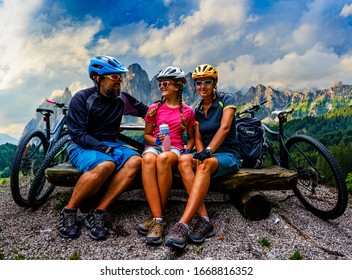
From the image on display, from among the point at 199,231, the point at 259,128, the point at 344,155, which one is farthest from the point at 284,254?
the point at 344,155

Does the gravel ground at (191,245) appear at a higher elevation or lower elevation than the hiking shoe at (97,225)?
lower

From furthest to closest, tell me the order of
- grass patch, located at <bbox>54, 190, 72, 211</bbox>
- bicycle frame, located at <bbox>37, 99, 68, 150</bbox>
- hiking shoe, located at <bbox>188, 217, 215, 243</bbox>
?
bicycle frame, located at <bbox>37, 99, 68, 150</bbox>, grass patch, located at <bbox>54, 190, 72, 211</bbox>, hiking shoe, located at <bbox>188, 217, 215, 243</bbox>

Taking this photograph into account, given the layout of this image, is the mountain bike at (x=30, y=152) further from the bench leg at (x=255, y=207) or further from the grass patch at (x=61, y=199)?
the bench leg at (x=255, y=207)

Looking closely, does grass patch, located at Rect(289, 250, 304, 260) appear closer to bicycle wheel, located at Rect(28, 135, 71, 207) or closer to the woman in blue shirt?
the woman in blue shirt

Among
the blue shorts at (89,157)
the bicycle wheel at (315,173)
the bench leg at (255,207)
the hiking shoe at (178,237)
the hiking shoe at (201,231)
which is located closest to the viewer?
the hiking shoe at (178,237)

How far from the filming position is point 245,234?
4.11m

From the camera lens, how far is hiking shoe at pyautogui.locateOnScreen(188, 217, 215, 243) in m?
3.68

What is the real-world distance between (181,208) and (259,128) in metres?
1.88

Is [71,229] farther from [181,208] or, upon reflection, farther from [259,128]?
[259,128]

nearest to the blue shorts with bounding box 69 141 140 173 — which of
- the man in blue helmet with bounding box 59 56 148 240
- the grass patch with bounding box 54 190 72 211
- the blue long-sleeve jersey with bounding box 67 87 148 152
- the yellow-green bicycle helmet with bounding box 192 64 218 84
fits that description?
the man in blue helmet with bounding box 59 56 148 240

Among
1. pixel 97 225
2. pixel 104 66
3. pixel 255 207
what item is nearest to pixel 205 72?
pixel 104 66

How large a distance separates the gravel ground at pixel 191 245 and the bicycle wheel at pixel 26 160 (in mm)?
438

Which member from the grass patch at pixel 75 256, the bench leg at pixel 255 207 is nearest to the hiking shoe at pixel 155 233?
the grass patch at pixel 75 256

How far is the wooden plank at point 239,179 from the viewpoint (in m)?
4.34
